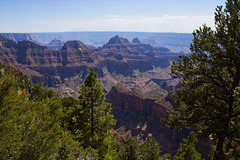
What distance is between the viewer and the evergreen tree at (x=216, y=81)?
10.2m

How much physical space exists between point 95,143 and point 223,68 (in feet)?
51.1

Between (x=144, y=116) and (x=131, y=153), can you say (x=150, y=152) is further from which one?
(x=144, y=116)

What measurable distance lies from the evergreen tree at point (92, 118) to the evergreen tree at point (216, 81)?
9659mm

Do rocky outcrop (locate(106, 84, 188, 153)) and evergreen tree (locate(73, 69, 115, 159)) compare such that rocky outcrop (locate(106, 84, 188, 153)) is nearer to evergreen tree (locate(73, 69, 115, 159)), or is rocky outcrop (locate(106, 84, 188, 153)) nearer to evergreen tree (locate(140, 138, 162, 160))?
evergreen tree (locate(140, 138, 162, 160))

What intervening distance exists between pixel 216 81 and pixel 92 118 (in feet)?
46.6

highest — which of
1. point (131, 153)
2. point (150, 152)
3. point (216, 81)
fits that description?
point (216, 81)

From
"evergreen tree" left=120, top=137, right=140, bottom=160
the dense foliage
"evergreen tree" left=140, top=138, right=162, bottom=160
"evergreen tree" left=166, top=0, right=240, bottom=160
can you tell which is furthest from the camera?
"evergreen tree" left=140, top=138, right=162, bottom=160

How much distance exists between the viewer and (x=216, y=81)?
37.1 ft

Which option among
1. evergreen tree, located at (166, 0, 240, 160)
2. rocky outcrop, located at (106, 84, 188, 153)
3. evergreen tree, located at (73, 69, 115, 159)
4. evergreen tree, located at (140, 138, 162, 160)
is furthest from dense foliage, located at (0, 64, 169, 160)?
rocky outcrop, located at (106, 84, 188, 153)

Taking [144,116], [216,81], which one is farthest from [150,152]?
[144,116]

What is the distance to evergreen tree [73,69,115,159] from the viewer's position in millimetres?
18672

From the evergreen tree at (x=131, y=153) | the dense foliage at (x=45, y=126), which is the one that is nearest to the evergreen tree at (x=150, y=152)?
the evergreen tree at (x=131, y=153)

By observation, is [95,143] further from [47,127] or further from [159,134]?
[159,134]

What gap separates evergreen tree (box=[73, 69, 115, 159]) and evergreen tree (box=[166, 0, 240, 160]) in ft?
31.7
